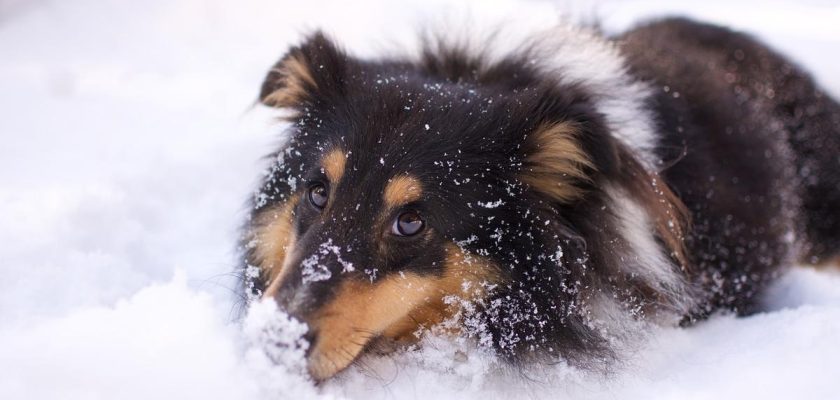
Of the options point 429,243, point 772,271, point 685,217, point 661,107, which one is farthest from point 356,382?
point 772,271

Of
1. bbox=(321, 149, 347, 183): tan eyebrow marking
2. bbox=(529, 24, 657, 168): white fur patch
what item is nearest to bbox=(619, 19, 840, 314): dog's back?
bbox=(529, 24, 657, 168): white fur patch

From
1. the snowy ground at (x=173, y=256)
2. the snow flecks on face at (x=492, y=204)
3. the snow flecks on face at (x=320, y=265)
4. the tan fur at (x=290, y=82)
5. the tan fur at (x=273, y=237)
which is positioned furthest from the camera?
the tan fur at (x=290, y=82)

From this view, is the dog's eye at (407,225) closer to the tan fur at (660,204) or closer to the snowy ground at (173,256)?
the snowy ground at (173,256)

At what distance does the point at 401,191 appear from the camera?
2.45m

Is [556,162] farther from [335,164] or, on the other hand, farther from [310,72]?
[310,72]

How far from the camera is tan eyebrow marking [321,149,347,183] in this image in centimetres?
253

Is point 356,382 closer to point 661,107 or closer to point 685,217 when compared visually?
point 685,217

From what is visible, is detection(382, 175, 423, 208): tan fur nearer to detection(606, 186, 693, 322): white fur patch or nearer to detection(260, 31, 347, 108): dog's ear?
detection(260, 31, 347, 108): dog's ear

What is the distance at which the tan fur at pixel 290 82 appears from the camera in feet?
9.63

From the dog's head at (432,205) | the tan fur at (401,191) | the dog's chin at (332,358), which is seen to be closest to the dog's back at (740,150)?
the dog's head at (432,205)

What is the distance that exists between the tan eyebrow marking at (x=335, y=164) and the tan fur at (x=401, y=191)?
20 centimetres

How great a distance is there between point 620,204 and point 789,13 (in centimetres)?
510

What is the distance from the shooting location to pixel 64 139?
452 cm

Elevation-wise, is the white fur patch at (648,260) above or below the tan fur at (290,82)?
below
